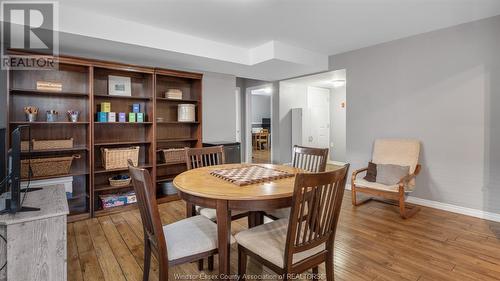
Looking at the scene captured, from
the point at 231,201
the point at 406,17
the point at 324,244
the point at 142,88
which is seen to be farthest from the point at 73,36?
the point at 406,17

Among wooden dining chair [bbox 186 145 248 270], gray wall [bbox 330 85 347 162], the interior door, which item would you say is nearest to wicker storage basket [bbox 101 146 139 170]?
wooden dining chair [bbox 186 145 248 270]

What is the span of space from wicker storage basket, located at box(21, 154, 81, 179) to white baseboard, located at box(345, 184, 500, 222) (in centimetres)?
451

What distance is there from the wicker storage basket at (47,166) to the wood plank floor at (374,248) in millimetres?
648

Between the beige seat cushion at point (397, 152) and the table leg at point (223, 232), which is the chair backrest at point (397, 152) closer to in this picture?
the beige seat cushion at point (397, 152)

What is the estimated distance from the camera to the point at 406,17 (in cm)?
296

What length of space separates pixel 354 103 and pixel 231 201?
3.47 metres

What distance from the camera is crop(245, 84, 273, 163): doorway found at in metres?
6.78

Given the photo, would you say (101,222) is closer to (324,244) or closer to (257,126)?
(324,244)

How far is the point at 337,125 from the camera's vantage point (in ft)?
22.5

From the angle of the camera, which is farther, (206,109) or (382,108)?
(206,109)

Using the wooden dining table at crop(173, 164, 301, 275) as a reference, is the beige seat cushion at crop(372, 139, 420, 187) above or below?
above

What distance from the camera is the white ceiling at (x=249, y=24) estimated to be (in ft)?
8.68

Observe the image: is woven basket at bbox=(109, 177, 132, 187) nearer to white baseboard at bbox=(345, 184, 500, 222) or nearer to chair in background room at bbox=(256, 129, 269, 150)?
white baseboard at bbox=(345, 184, 500, 222)

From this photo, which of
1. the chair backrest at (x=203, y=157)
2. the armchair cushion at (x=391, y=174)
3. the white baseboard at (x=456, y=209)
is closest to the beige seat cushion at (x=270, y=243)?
the chair backrest at (x=203, y=157)
